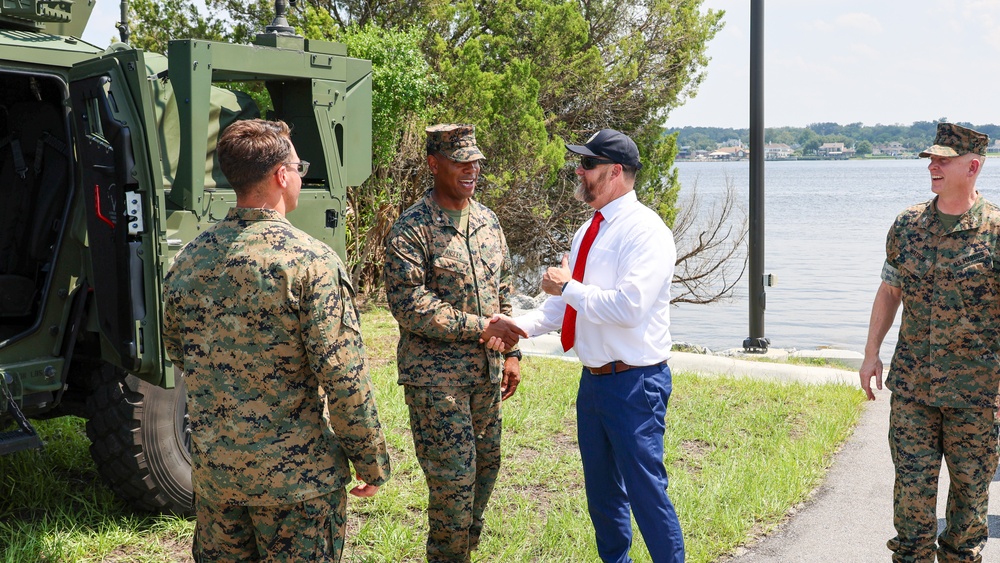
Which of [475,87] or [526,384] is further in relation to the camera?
[475,87]

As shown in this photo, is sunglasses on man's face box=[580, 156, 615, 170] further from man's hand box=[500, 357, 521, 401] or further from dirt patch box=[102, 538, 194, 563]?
dirt patch box=[102, 538, 194, 563]

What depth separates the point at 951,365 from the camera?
3854 millimetres

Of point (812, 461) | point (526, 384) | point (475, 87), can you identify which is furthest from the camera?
point (475, 87)

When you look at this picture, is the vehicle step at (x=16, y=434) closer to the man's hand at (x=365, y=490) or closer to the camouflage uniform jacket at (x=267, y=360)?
the camouflage uniform jacket at (x=267, y=360)

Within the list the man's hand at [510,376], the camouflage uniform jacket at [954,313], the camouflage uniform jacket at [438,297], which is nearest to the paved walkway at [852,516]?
the camouflage uniform jacket at [954,313]

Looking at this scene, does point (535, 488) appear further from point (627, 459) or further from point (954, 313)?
point (954, 313)

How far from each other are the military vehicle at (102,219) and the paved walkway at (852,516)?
2907 millimetres

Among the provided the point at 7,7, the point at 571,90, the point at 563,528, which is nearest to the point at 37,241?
the point at 7,7

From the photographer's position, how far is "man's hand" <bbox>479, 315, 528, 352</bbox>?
3980 millimetres

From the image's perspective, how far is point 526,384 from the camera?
25.7 ft

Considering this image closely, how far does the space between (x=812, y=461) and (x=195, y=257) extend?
444cm

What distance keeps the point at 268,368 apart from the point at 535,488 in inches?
117

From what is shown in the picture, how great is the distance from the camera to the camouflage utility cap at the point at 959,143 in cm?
385

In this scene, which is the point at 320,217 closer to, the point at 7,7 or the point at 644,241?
the point at 7,7
